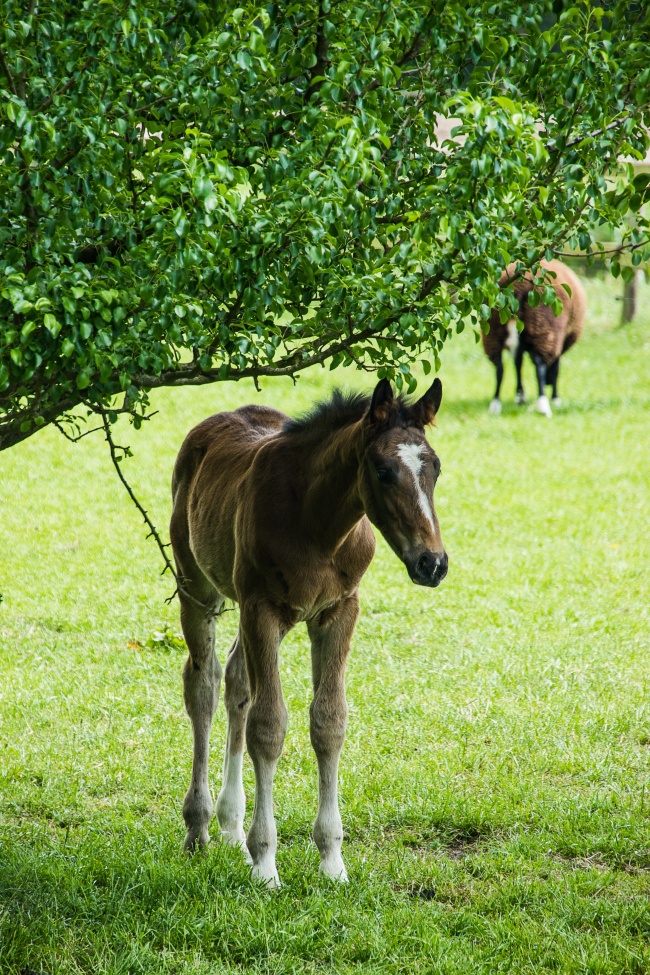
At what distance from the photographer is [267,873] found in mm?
4703

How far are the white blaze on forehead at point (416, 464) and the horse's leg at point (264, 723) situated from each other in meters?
1.00

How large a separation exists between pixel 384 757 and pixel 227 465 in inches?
80.1

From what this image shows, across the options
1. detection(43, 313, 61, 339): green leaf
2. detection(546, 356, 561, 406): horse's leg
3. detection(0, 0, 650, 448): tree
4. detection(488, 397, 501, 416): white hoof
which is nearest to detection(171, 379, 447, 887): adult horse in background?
detection(0, 0, 650, 448): tree

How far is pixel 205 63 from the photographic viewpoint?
11.7 ft

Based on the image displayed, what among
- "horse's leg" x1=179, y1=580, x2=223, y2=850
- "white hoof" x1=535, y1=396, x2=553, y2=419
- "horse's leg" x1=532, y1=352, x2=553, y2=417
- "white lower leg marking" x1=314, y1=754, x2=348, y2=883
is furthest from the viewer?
"white hoof" x1=535, y1=396, x2=553, y2=419

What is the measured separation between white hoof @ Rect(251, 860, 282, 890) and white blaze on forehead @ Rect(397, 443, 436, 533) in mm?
1777

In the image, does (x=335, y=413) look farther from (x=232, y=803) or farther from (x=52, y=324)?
(x=232, y=803)

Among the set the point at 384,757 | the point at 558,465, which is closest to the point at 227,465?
the point at 384,757

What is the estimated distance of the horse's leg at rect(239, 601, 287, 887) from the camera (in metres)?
4.71

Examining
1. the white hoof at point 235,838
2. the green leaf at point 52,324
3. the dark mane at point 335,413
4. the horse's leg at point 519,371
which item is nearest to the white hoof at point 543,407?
the horse's leg at point 519,371

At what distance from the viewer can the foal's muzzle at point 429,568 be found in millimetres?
4062

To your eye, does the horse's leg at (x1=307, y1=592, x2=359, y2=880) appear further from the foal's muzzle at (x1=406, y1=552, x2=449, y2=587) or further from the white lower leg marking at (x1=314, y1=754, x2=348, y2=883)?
the foal's muzzle at (x1=406, y1=552, x2=449, y2=587)

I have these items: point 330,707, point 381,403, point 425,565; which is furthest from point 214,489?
point 425,565

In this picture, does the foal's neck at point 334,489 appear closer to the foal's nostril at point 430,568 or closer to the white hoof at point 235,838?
the foal's nostril at point 430,568
